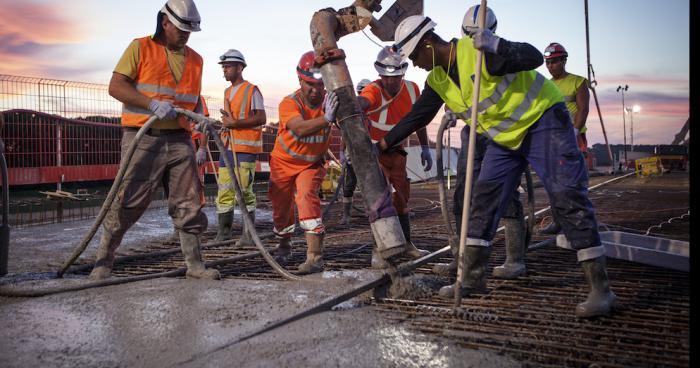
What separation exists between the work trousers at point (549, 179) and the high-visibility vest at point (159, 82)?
2290mm

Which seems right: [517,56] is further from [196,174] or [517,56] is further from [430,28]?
[196,174]

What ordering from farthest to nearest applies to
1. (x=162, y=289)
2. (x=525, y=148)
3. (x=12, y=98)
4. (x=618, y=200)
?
Result: (x=12, y=98)
(x=618, y=200)
(x=162, y=289)
(x=525, y=148)

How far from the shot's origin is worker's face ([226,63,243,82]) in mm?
6820

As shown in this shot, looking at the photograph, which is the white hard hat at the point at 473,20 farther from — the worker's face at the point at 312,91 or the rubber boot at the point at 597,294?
the rubber boot at the point at 597,294

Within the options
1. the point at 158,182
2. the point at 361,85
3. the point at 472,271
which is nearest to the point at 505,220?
the point at 472,271

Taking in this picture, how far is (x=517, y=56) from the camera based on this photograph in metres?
3.32

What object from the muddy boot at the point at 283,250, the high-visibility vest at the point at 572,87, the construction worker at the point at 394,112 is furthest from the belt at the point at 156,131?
the high-visibility vest at the point at 572,87

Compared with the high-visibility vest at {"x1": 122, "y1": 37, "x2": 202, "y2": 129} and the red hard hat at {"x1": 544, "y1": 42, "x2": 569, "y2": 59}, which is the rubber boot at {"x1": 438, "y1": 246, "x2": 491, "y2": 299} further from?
the red hard hat at {"x1": 544, "y1": 42, "x2": 569, "y2": 59}

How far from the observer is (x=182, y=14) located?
14.3 feet

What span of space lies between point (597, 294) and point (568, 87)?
154 inches

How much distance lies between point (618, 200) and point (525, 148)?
9206 millimetres

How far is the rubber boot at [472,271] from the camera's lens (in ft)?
12.5

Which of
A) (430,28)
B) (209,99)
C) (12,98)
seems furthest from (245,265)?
(209,99)

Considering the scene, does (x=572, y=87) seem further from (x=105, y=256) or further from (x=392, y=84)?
A: (x=105, y=256)
